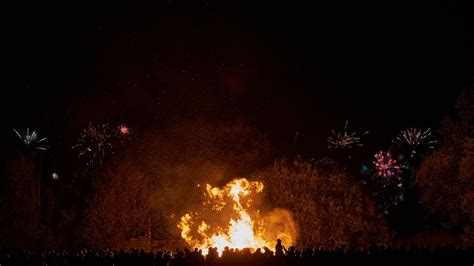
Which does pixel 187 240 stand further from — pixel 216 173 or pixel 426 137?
pixel 426 137

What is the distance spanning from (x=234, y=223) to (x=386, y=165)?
28043 mm

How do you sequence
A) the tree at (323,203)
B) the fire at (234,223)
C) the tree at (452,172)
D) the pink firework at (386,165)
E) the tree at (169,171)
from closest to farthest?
1. the fire at (234,223)
2. the tree at (323,203)
3. the tree at (452,172)
4. the tree at (169,171)
5. the pink firework at (386,165)

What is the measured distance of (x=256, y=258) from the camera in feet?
52.6

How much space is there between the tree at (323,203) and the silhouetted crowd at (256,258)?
9.13m

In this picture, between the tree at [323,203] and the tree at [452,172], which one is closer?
the tree at [323,203]

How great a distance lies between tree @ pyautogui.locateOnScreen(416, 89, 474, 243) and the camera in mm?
26422

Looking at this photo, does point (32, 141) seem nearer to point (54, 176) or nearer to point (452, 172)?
point (54, 176)

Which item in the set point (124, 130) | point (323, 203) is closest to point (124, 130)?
→ point (124, 130)

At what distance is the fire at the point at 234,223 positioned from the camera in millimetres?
25391

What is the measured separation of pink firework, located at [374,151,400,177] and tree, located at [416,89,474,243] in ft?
71.1

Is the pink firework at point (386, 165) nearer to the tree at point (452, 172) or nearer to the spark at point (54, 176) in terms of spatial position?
the tree at point (452, 172)

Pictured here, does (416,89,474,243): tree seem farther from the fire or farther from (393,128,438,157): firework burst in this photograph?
(393,128,438,157): firework burst

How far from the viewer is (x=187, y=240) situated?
88.7 ft

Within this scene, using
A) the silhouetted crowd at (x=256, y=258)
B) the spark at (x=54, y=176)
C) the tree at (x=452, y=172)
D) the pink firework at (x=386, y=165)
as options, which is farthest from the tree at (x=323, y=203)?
the pink firework at (x=386, y=165)
